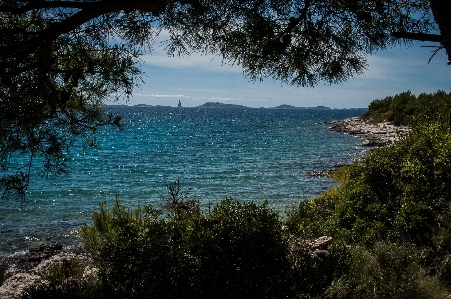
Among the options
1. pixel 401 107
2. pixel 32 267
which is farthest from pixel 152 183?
pixel 401 107

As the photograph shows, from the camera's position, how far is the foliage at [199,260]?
193 inches

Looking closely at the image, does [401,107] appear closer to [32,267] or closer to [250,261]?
[32,267]

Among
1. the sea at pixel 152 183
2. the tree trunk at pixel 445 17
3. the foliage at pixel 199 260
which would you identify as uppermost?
the tree trunk at pixel 445 17

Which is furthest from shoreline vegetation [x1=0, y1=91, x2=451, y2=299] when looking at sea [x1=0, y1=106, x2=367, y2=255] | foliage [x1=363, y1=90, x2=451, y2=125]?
foliage [x1=363, y1=90, x2=451, y2=125]

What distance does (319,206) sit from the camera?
10883 mm

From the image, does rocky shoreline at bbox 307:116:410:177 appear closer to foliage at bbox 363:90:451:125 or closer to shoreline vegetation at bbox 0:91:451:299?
foliage at bbox 363:90:451:125

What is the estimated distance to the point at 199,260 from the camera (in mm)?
5031

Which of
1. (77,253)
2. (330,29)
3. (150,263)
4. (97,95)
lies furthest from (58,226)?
(330,29)

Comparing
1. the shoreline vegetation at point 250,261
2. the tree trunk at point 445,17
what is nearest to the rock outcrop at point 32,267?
the shoreline vegetation at point 250,261

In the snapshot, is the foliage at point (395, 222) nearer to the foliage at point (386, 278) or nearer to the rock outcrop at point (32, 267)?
the foliage at point (386, 278)

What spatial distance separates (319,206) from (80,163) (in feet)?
80.8

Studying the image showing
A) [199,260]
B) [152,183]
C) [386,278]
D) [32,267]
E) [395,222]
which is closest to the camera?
[199,260]

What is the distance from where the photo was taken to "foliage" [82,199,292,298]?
4.90 meters

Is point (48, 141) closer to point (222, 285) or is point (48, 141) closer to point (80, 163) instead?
point (222, 285)
